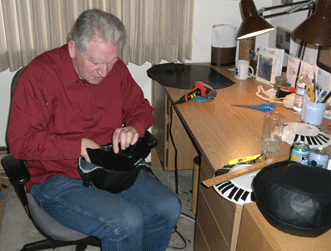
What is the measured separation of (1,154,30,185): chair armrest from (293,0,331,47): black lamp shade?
1.10 m

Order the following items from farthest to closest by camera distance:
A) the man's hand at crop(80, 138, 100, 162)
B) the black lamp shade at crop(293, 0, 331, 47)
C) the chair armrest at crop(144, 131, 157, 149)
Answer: the chair armrest at crop(144, 131, 157, 149)
the man's hand at crop(80, 138, 100, 162)
the black lamp shade at crop(293, 0, 331, 47)

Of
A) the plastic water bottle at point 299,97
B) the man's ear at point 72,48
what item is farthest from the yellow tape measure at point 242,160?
the man's ear at point 72,48

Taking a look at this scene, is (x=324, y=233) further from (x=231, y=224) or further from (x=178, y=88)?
(x=178, y=88)

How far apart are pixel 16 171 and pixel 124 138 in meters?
0.42

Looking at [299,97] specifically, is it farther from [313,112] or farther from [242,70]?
[242,70]

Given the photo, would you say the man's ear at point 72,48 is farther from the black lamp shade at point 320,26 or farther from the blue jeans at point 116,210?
the black lamp shade at point 320,26

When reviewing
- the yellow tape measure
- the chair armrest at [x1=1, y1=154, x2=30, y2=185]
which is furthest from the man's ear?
the yellow tape measure

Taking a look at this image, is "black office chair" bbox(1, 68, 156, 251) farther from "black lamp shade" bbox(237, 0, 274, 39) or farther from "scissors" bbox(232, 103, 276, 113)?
"black lamp shade" bbox(237, 0, 274, 39)

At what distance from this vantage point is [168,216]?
1345 millimetres

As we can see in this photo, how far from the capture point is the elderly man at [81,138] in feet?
4.03

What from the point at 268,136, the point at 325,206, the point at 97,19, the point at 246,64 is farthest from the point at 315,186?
the point at 246,64

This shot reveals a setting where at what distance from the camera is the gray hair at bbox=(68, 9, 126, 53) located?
1.22 metres

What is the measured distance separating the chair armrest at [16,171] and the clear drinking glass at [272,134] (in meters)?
0.87

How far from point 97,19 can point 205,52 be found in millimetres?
1193
